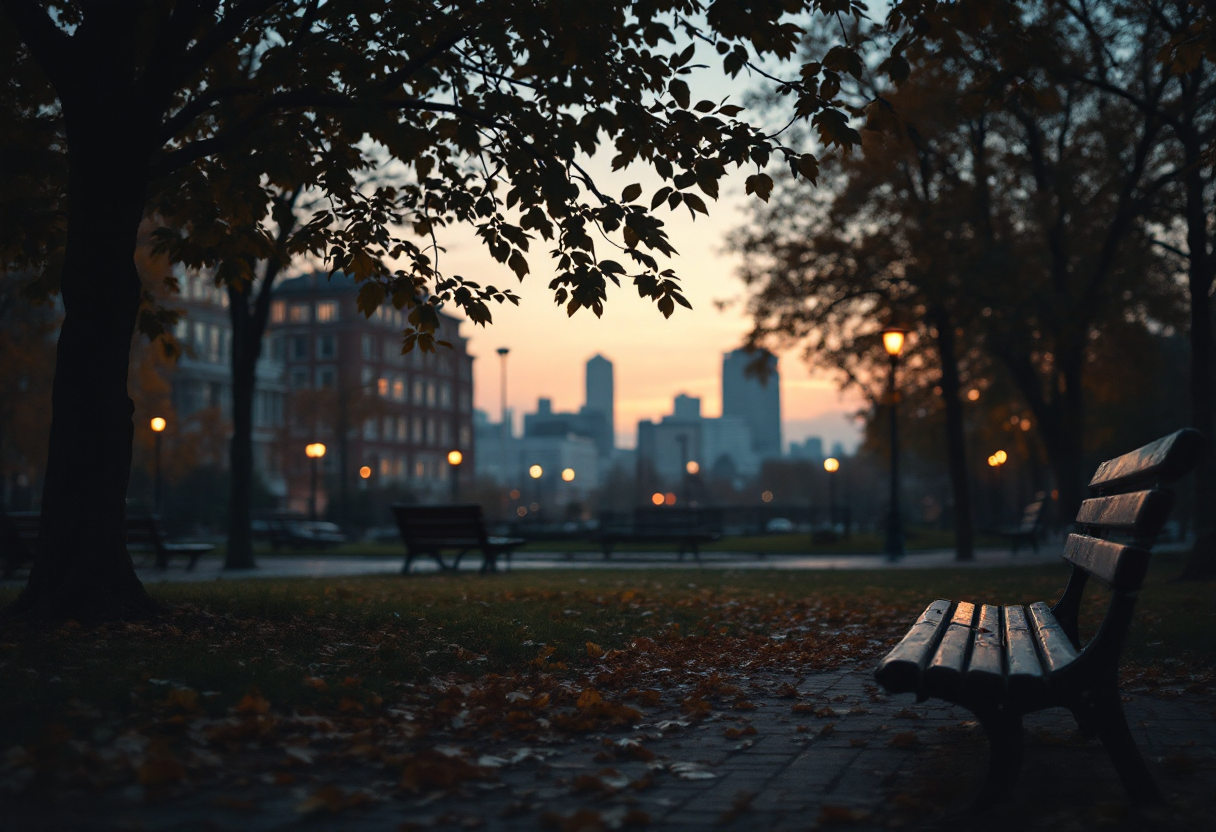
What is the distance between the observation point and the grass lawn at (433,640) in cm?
457

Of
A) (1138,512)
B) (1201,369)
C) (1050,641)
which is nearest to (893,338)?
(1201,369)

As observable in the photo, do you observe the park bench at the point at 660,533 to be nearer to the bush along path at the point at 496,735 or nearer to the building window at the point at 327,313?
the bush along path at the point at 496,735


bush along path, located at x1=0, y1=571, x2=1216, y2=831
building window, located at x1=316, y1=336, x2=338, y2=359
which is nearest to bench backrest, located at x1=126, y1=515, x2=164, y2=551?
bush along path, located at x1=0, y1=571, x2=1216, y2=831

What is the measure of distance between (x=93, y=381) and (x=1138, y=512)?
19.0ft

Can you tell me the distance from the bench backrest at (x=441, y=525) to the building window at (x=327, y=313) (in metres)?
81.3

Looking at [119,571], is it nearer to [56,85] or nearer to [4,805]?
[56,85]

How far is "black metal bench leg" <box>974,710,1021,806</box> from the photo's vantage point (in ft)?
11.0

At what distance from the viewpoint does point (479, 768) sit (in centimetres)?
382

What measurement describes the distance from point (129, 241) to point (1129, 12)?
40.8ft

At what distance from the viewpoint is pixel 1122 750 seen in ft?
11.3

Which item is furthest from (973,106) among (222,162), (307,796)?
(307,796)

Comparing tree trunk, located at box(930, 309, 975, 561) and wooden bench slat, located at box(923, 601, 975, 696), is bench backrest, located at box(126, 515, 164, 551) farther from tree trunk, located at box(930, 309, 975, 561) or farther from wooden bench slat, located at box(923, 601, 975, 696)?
wooden bench slat, located at box(923, 601, 975, 696)

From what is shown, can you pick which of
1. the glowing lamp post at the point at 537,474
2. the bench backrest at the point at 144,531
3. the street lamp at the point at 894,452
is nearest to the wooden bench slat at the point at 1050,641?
the bench backrest at the point at 144,531

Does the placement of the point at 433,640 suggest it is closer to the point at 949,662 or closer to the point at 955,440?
the point at 949,662
